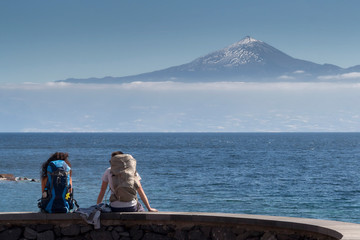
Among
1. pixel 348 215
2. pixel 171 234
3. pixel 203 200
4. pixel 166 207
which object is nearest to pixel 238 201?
pixel 203 200

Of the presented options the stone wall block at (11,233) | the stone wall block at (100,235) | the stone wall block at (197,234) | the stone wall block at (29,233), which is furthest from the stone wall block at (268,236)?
the stone wall block at (11,233)

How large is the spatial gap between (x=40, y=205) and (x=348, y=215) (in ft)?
76.3

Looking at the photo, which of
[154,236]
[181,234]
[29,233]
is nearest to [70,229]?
[29,233]

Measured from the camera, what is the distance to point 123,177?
8.38 metres

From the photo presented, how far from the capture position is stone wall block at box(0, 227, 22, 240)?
28.0 feet

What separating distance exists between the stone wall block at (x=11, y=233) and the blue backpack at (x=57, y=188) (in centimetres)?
46

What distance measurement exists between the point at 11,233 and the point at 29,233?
0.23 metres

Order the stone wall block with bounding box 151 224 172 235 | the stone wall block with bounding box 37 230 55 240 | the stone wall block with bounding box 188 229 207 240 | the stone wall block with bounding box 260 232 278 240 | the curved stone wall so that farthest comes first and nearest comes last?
the stone wall block with bounding box 37 230 55 240
the stone wall block with bounding box 151 224 172 235
the stone wall block with bounding box 188 229 207 240
the curved stone wall
the stone wall block with bounding box 260 232 278 240

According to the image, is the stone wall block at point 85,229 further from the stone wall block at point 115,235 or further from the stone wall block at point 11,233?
the stone wall block at point 11,233

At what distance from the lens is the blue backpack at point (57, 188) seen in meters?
8.37

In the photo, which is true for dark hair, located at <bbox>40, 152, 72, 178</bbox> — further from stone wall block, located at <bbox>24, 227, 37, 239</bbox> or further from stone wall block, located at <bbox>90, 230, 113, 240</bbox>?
stone wall block, located at <bbox>90, 230, 113, 240</bbox>

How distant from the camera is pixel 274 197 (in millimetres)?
37469

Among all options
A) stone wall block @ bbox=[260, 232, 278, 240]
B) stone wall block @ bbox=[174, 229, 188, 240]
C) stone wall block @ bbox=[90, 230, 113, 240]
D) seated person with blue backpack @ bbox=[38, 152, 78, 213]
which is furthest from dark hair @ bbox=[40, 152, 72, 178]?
stone wall block @ bbox=[260, 232, 278, 240]

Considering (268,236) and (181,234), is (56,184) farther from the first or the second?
(268,236)
